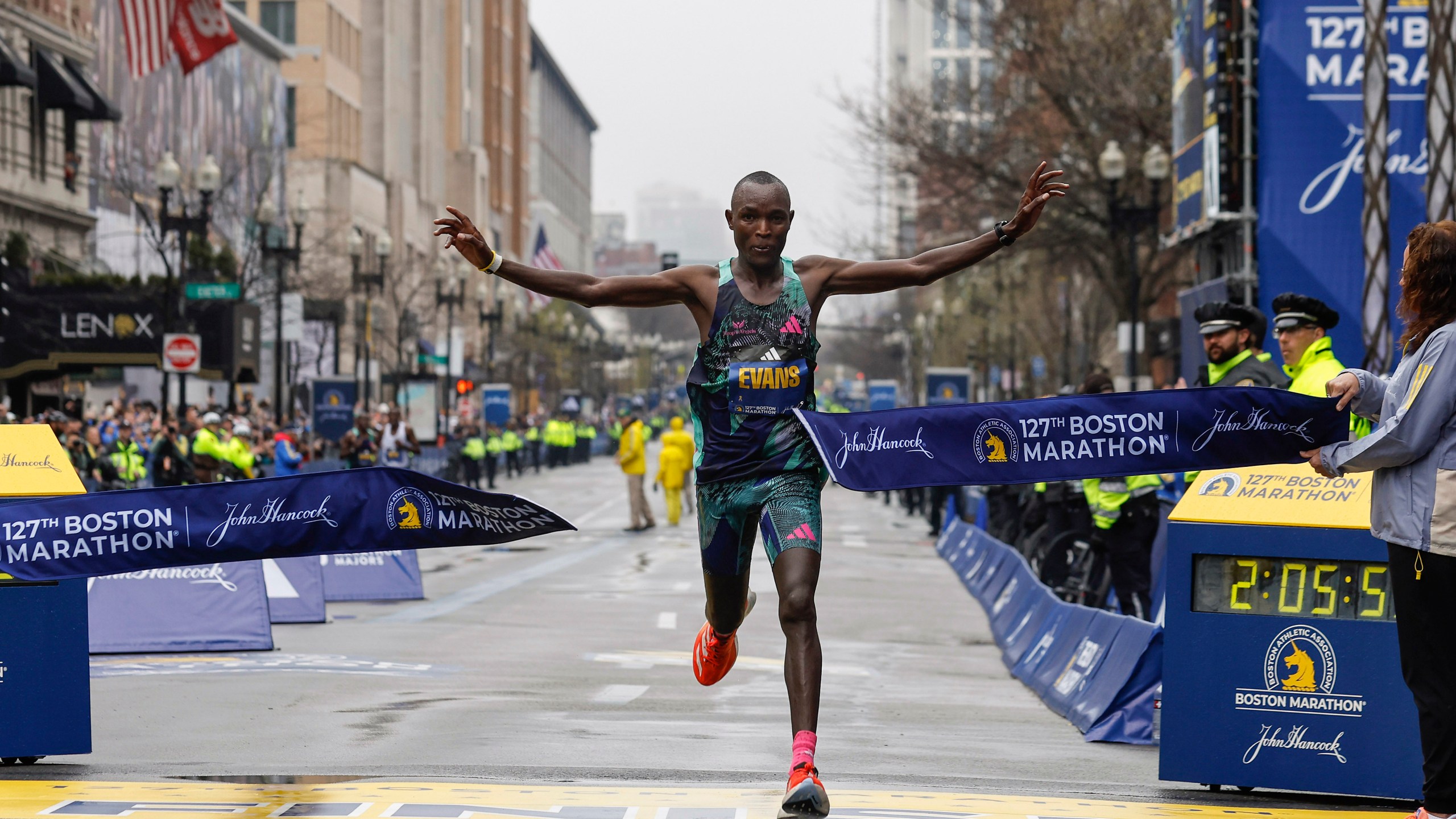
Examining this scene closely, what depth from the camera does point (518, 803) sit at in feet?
22.3

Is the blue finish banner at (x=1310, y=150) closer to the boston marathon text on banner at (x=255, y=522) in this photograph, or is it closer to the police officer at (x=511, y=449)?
the boston marathon text on banner at (x=255, y=522)

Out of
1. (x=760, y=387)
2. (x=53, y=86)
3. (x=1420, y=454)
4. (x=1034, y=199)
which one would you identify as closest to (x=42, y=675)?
(x=760, y=387)

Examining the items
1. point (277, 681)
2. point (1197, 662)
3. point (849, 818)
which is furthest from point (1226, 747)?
point (277, 681)

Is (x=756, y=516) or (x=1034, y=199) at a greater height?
(x=1034, y=199)

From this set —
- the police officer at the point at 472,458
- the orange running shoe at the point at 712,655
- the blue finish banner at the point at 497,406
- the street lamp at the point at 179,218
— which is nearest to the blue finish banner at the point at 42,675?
the orange running shoe at the point at 712,655

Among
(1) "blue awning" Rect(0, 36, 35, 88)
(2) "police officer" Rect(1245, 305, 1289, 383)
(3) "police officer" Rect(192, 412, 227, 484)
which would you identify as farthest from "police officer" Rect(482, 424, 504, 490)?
(2) "police officer" Rect(1245, 305, 1289, 383)

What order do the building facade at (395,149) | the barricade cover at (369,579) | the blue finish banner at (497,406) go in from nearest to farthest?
the barricade cover at (369,579)
the blue finish banner at (497,406)
the building facade at (395,149)

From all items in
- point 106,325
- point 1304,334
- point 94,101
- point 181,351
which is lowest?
point 1304,334

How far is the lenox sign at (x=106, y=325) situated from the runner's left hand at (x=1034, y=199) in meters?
28.0

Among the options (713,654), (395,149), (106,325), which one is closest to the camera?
(713,654)

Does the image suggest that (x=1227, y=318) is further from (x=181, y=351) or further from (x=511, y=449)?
(x=511, y=449)

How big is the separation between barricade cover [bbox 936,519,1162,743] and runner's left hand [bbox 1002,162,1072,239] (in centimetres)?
313

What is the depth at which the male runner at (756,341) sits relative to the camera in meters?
6.92

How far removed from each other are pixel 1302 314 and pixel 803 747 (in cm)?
422
